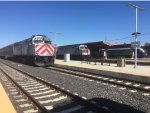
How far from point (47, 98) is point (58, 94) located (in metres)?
0.83

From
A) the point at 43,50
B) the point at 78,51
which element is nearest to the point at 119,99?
the point at 43,50

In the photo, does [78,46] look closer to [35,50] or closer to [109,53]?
[109,53]

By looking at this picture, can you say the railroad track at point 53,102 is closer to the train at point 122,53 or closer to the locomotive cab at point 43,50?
the locomotive cab at point 43,50

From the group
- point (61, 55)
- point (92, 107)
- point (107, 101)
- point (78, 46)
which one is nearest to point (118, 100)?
point (107, 101)

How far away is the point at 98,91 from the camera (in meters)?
11.8

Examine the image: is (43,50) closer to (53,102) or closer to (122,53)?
(53,102)

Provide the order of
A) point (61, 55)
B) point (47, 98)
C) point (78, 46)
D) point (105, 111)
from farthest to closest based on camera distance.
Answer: point (61, 55) < point (78, 46) < point (47, 98) < point (105, 111)

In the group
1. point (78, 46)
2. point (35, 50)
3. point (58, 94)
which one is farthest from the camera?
point (78, 46)

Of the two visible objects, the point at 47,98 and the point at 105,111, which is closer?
the point at 105,111

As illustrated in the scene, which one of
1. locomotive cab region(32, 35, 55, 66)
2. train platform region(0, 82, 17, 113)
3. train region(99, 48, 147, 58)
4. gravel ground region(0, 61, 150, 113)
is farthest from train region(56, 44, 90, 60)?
train platform region(0, 82, 17, 113)

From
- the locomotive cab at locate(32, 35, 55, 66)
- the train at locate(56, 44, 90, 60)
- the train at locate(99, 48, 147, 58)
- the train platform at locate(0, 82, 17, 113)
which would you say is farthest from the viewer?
the train at locate(99, 48, 147, 58)

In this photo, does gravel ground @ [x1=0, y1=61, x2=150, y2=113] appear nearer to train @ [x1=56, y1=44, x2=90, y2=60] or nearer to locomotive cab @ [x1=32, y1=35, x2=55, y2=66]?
locomotive cab @ [x1=32, y1=35, x2=55, y2=66]

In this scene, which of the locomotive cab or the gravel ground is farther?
the locomotive cab

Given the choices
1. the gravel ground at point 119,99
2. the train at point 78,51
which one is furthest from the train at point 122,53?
the gravel ground at point 119,99
